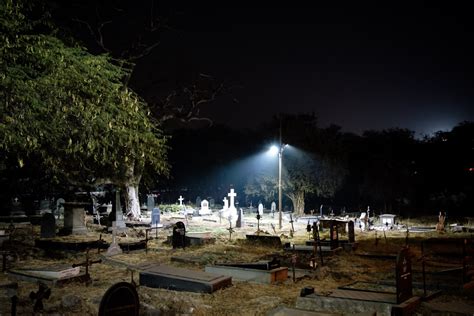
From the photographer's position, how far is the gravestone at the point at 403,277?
788 cm

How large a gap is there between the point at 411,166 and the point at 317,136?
38.1 ft

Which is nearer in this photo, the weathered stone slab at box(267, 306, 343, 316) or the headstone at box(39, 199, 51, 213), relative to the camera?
the weathered stone slab at box(267, 306, 343, 316)

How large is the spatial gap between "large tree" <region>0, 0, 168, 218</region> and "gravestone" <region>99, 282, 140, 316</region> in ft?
24.8

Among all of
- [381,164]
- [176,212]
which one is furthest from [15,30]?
[381,164]

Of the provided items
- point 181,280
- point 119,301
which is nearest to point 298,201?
point 181,280

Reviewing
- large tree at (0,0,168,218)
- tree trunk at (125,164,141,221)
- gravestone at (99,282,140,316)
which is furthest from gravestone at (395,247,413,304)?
tree trunk at (125,164,141,221)

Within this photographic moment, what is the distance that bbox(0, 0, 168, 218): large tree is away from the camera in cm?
1198

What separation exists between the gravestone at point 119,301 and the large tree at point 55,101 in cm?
754

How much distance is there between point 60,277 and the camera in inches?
407

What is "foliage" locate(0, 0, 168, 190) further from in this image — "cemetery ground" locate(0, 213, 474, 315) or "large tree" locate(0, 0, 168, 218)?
"cemetery ground" locate(0, 213, 474, 315)

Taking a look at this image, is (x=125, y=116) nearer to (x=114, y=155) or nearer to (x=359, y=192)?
(x=114, y=155)

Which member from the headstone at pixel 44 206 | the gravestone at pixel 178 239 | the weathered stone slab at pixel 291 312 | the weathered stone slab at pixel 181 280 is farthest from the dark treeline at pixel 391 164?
the weathered stone slab at pixel 291 312

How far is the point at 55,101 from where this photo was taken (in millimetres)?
13211

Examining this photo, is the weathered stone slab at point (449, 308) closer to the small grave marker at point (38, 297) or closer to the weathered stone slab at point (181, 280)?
the weathered stone slab at point (181, 280)
